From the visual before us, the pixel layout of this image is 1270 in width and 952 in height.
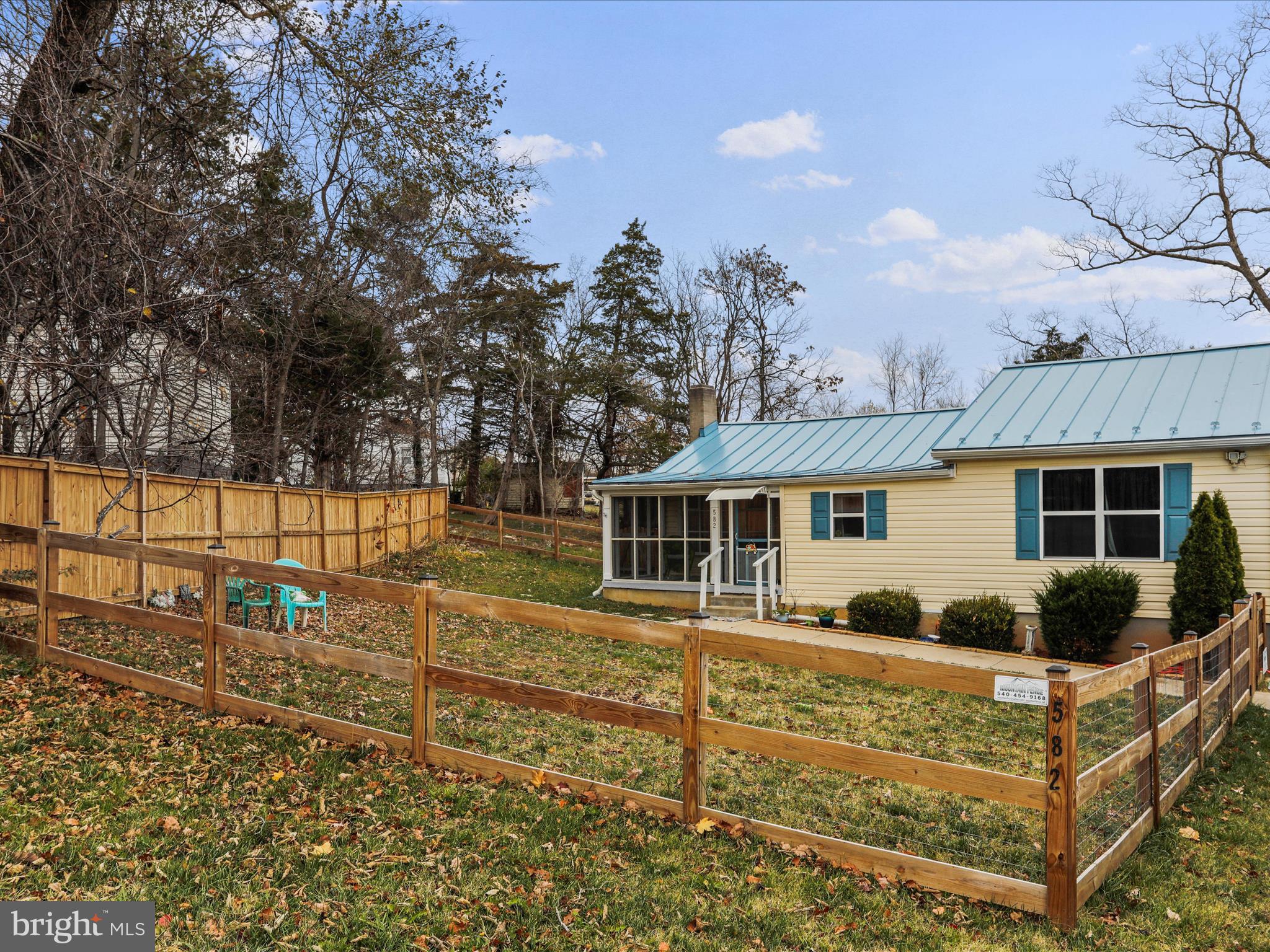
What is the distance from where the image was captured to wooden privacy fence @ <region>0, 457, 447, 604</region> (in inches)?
348

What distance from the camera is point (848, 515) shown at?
1501 cm

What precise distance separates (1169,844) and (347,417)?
19.8 m

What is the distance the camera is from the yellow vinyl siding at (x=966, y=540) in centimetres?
1159

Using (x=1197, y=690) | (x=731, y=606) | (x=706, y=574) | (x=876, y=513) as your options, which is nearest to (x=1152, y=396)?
(x=876, y=513)

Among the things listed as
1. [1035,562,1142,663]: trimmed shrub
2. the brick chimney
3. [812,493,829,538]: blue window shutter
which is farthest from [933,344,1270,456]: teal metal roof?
the brick chimney

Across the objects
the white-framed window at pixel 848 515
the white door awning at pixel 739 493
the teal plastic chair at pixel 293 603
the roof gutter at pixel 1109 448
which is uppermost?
the roof gutter at pixel 1109 448

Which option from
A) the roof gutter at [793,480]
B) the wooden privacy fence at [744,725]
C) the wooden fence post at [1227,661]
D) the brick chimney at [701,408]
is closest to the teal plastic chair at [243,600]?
the wooden privacy fence at [744,725]

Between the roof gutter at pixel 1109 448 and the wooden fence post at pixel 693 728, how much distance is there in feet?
32.9

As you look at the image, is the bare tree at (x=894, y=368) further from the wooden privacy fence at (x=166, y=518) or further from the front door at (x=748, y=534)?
the wooden privacy fence at (x=166, y=518)

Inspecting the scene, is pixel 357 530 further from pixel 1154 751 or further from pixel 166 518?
pixel 1154 751

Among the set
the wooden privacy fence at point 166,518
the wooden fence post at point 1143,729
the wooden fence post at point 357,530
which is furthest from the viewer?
the wooden fence post at point 357,530

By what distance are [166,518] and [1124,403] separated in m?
14.4

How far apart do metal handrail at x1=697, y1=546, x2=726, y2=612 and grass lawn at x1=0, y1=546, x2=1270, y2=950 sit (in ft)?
27.2

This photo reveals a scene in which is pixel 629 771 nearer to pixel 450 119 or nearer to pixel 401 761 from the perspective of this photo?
pixel 401 761
